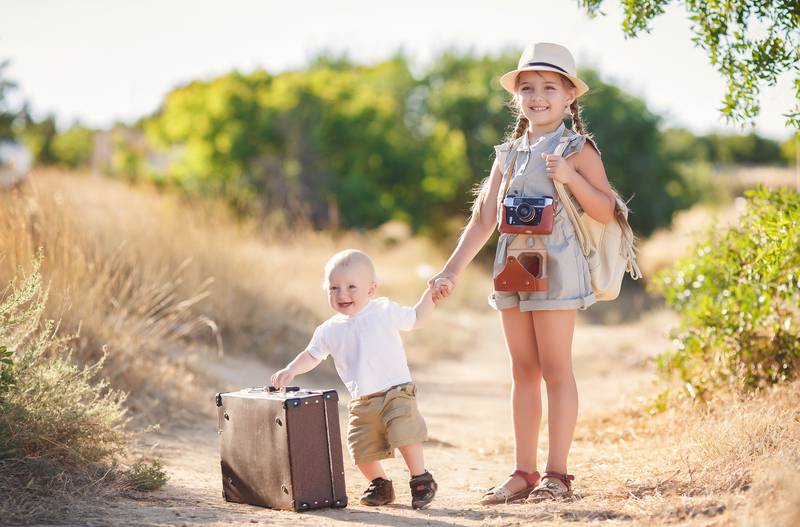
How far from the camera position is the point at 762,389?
5.98m

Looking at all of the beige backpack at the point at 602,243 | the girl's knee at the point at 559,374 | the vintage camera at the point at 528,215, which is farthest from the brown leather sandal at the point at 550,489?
the vintage camera at the point at 528,215

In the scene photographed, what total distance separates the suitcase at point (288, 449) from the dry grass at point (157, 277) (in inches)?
57.1

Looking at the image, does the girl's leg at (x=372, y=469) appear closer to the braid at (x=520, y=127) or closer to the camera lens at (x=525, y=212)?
the camera lens at (x=525, y=212)

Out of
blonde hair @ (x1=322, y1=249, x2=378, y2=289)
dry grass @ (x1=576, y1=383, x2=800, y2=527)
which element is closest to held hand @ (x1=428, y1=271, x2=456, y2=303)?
blonde hair @ (x1=322, y1=249, x2=378, y2=289)

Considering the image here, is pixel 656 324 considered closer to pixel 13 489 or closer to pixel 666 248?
pixel 666 248

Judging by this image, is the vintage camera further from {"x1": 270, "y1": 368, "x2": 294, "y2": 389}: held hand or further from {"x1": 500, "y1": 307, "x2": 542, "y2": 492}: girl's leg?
{"x1": 270, "y1": 368, "x2": 294, "y2": 389}: held hand

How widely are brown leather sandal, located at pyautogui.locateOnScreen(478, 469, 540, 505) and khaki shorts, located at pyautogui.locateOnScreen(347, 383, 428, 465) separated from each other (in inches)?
16.5

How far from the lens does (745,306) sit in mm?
6102

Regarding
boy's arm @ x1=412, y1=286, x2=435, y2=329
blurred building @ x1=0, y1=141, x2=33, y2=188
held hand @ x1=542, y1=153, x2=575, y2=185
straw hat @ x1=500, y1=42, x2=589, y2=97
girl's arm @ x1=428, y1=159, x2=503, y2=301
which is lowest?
boy's arm @ x1=412, y1=286, x2=435, y2=329

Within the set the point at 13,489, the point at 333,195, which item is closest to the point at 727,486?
the point at 13,489

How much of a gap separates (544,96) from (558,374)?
1266 mm

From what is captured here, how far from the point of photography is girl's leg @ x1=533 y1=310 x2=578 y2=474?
428 centimetres

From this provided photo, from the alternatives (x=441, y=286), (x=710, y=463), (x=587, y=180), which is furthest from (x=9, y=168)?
(x=710, y=463)

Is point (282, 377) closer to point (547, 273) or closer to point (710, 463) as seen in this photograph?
point (547, 273)
